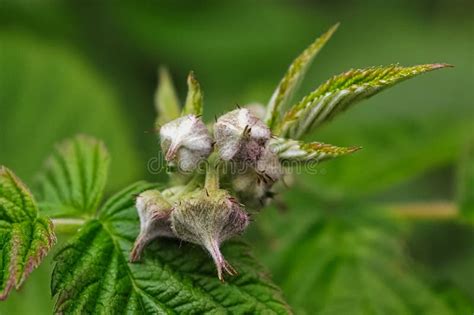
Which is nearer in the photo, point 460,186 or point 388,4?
point 460,186

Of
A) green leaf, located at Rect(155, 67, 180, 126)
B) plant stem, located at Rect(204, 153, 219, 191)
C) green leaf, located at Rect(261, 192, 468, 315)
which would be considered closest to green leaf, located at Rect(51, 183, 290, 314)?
plant stem, located at Rect(204, 153, 219, 191)

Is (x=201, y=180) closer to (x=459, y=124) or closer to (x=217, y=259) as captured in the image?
(x=217, y=259)

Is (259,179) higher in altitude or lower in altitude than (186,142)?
lower

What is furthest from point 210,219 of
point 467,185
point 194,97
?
point 467,185

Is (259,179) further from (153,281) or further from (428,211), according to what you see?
(428,211)

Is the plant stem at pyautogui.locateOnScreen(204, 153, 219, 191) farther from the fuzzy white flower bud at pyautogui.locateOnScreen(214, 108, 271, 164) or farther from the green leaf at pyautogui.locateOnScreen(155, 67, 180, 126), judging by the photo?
the green leaf at pyautogui.locateOnScreen(155, 67, 180, 126)

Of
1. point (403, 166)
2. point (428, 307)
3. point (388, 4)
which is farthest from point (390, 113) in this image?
point (428, 307)
